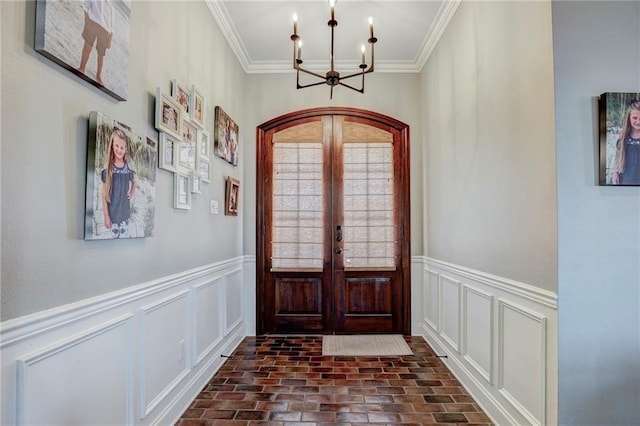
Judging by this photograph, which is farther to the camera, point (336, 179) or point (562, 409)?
point (336, 179)

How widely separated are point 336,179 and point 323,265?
996mm

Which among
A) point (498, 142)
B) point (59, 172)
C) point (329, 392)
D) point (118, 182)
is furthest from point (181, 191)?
point (498, 142)

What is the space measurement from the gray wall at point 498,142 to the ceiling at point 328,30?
29cm

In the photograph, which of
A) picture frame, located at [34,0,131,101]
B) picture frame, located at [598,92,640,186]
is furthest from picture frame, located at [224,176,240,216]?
picture frame, located at [598,92,640,186]

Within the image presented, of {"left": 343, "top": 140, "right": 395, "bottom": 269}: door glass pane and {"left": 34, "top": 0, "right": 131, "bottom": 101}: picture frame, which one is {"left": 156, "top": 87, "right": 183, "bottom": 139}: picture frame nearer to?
{"left": 34, "top": 0, "right": 131, "bottom": 101}: picture frame

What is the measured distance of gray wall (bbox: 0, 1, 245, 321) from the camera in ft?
3.74

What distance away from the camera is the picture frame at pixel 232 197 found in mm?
3436

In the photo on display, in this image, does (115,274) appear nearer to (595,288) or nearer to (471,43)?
(595,288)

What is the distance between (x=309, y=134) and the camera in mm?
4141

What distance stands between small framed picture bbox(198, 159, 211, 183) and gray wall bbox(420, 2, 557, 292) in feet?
6.66

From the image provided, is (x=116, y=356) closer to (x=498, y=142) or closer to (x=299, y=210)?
(x=498, y=142)

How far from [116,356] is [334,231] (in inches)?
106

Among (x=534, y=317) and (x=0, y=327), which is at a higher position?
(x=0, y=327)

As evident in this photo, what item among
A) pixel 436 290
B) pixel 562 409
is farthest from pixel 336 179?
pixel 562 409
